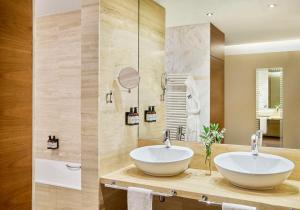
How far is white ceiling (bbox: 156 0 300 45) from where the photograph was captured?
2.16 metres

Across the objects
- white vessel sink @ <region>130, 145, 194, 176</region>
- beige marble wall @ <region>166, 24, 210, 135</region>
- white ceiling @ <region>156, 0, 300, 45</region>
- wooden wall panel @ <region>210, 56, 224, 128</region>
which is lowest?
white vessel sink @ <region>130, 145, 194, 176</region>

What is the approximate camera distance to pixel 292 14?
214cm

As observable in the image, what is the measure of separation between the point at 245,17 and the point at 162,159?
136 cm

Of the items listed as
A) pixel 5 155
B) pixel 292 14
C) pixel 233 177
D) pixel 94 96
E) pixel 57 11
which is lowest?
pixel 233 177

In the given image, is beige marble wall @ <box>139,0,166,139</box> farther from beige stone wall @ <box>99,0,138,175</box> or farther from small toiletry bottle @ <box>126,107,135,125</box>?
small toiletry bottle @ <box>126,107,135,125</box>

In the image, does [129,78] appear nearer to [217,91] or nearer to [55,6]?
[217,91]

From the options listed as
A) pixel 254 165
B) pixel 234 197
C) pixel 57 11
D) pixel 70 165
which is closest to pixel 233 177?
pixel 234 197

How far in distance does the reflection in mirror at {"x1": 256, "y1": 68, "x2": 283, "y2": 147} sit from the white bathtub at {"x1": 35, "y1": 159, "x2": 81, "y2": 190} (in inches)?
76.1

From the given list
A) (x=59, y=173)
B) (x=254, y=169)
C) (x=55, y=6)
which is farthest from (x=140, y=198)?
(x=55, y=6)

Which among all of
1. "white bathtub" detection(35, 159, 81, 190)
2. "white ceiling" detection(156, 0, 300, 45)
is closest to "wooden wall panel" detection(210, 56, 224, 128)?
"white ceiling" detection(156, 0, 300, 45)

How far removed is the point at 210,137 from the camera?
7.38 ft

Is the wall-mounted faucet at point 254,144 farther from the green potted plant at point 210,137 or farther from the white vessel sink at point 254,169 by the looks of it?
the green potted plant at point 210,137

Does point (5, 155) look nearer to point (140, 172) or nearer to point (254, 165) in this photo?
point (140, 172)

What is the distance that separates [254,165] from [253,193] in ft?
1.01
